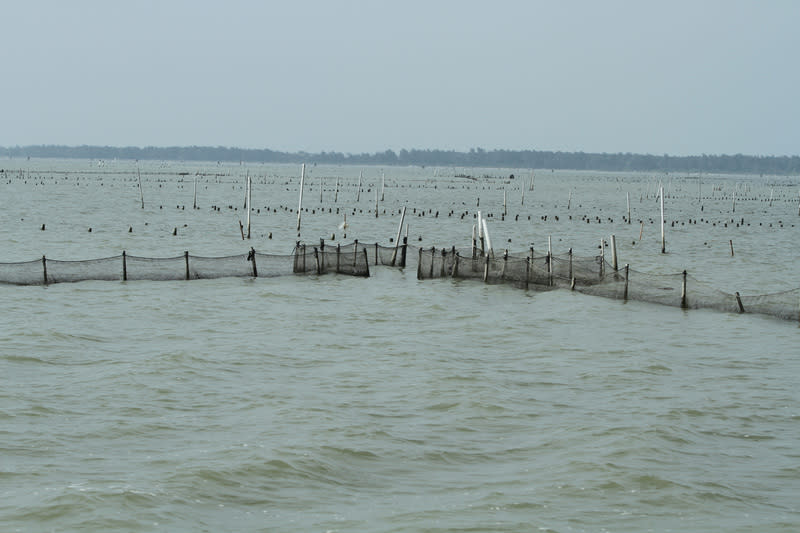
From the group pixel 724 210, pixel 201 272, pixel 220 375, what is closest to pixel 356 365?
pixel 220 375

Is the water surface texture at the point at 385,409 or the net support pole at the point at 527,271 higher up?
the net support pole at the point at 527,271

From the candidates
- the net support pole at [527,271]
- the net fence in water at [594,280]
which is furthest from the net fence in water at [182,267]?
the net support pole at [527,271]

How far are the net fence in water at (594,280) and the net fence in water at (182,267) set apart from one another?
3.01 meters

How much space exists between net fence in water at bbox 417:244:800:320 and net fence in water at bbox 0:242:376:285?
3.01 m

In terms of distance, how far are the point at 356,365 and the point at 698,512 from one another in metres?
8.54

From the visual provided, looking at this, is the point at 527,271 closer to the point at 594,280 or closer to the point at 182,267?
the point at 594,280

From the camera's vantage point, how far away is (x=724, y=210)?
8844 cm

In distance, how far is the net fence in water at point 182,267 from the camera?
27089 millimetres

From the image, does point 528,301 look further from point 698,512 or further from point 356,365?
point 698,512

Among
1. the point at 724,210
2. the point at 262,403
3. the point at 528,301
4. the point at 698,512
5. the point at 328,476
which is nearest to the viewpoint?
the point at 698,512

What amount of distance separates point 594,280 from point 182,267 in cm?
1315

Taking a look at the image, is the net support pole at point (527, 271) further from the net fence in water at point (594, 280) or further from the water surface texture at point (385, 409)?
the water surface texture at point (385, 409)

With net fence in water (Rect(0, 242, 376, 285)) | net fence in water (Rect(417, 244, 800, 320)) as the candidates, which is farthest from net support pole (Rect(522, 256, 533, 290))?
net fence in water (Rect(0, 242, 376, 285))

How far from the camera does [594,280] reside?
93.8 ft
